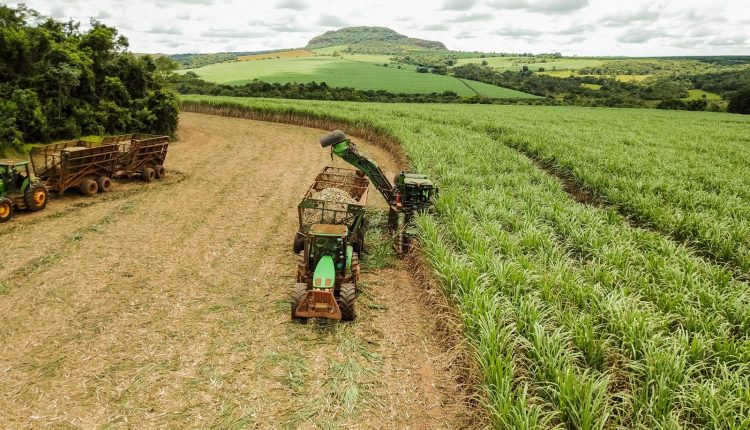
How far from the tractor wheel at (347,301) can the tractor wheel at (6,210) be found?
10323mm

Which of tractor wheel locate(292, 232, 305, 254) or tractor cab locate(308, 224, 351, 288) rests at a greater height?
tractor cab locate(308, 224, 351, 288)

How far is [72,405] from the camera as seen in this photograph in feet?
17.0

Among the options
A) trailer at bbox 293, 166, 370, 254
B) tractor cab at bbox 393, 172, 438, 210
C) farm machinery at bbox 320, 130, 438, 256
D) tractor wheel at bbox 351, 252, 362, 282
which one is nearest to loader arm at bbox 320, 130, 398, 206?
farm machinery at bbox 320, 130, 438, 256

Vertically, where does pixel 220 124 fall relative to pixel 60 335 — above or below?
above

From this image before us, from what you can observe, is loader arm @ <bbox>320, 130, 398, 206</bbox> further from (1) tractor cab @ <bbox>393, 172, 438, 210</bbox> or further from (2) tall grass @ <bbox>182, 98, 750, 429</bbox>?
(2) tall grass @ <bbox>182, 98, 750, 429</bbox>

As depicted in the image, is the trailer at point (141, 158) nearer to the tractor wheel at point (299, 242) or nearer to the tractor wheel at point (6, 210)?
the tractor wheel at point (6, 210)

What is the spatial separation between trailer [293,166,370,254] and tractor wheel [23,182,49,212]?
27.3 ft

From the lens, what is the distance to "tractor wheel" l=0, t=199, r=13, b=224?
11.2m

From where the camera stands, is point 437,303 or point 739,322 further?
point 437,303

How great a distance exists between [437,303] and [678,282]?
390 cm

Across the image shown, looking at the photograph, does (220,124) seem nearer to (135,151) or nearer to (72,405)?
(135,151)

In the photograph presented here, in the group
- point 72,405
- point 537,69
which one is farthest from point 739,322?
point 537,69

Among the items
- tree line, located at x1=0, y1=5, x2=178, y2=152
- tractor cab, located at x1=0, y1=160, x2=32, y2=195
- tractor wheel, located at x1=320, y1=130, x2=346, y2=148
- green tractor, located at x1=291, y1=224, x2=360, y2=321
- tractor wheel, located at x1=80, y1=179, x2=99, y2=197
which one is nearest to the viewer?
green tractor, located at x1=291, y1=224, x2=360, y2=321

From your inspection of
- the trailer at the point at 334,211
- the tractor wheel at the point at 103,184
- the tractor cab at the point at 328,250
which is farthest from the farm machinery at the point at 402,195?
the tractor wheel at the point at 103,184
